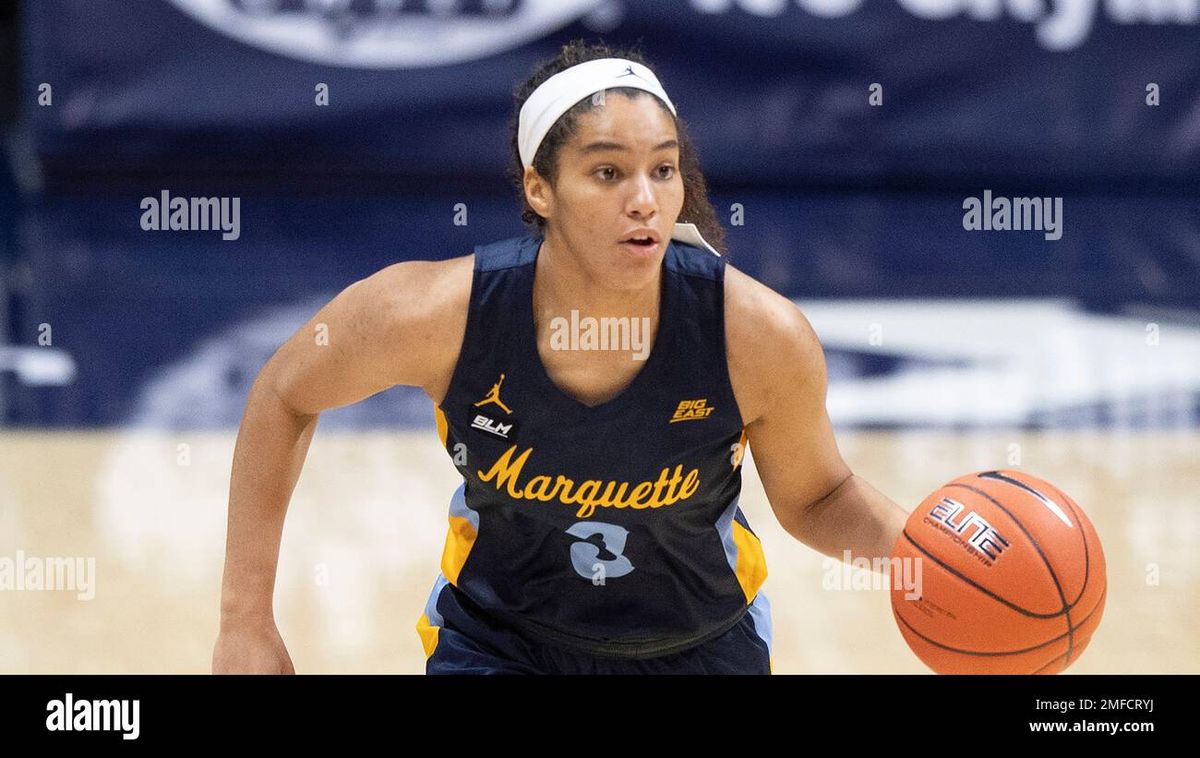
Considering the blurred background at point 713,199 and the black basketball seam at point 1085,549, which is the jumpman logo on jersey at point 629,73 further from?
the blurred background at point 713,199

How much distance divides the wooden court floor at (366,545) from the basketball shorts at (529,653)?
104 cm

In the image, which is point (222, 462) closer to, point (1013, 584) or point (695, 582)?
point (695, 582)

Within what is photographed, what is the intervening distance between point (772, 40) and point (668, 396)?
660cm

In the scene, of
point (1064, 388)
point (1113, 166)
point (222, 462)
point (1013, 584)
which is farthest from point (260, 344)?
point (1113, 166)

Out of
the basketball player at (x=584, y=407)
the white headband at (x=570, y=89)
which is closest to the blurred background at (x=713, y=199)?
the basketball player at (x=584, y=407)

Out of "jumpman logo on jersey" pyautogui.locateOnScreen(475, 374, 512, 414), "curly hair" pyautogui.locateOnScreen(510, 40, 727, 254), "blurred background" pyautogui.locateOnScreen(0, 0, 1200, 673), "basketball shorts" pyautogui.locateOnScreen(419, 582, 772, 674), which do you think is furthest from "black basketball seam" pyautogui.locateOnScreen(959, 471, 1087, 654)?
"blurred background" pyautogui.locateOnScreen(0, 0, 1200, 673)

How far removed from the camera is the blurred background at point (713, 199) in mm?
6086

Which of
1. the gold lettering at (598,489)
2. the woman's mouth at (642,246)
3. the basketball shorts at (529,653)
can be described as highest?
the woman's mouth at (642,246)

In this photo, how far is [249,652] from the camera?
9.21 feet

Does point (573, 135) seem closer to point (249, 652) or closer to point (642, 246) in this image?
point (642, 246)

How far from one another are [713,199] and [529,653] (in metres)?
6.98

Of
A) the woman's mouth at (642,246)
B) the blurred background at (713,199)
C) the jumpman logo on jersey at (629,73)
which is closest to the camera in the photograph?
the woman's mouth at (642,246)

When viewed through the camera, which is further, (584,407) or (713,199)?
(713,199)

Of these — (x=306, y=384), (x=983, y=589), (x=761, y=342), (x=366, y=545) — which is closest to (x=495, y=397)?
(x=306, y=384)
